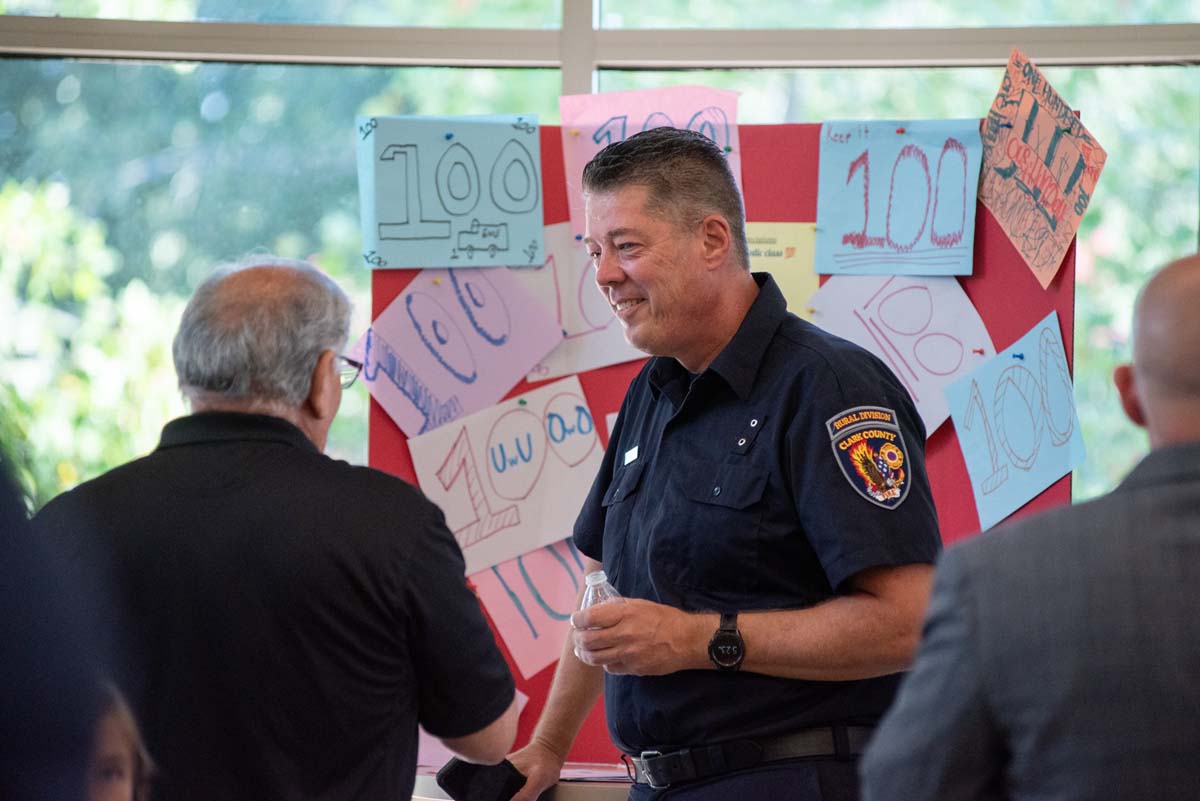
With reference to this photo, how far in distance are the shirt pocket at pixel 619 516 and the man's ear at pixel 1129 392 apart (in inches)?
34.4

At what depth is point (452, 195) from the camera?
8.51 feet

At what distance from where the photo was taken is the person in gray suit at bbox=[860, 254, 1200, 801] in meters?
1.00

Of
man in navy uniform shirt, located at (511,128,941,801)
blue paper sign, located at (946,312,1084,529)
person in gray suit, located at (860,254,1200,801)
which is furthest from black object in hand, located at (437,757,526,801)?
blue paper sign, located at (946,312,1084,529)

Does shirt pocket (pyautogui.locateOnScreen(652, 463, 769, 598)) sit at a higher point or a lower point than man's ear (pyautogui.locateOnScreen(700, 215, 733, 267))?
lower

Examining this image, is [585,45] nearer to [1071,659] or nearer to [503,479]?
[503,479]

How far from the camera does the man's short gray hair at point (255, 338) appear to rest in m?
1.56

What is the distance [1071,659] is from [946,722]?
0.36 feet

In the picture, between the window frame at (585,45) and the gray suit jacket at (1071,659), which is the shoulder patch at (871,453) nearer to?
the gray suit jacket at (1071,659)

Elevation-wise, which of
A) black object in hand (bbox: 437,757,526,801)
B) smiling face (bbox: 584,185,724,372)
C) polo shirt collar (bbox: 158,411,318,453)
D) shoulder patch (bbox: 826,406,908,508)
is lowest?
black object in hand (bbox: 437,757,526,801)

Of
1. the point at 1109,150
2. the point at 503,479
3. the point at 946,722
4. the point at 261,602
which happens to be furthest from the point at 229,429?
the point at 1109,150

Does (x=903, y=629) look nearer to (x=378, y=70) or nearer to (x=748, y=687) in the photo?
(x=748, y=687)

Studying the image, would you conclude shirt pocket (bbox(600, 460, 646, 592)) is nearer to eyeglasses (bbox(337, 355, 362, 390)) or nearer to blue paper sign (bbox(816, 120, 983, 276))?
eyeglasses (bbox(337, 355, 362, 390))

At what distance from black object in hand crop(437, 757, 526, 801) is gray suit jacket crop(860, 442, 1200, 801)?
3.12 ft

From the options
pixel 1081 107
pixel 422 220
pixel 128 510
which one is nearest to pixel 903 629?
pixel 128 510
